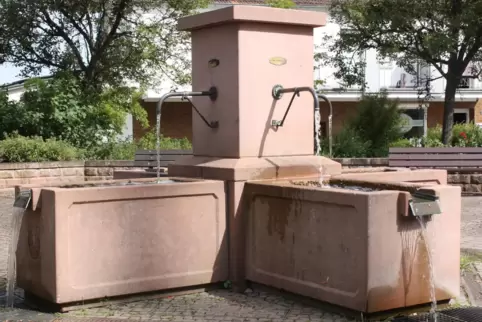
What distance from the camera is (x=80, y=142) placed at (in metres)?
19.4

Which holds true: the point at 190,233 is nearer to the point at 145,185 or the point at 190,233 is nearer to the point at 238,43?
the point at 145,185

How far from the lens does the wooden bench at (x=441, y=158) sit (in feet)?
50.8

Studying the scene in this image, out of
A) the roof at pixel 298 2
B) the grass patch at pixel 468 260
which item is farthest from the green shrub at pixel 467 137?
the roof at pixel 298 2

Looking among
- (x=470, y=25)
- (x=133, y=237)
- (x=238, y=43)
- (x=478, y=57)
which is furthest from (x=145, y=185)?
(x=478, y=57)

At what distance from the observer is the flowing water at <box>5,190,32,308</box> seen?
629 cm

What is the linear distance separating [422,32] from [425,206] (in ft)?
44.5

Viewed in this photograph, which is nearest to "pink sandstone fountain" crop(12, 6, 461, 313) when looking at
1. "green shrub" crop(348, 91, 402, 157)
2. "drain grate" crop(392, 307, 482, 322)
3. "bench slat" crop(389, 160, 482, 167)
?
"drain grate" crop(392, 307, 482, 322)

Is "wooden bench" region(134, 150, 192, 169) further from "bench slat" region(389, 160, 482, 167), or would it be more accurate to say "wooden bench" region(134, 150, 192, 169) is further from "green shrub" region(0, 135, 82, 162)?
"bench slat" region(389, 160, 482, 167)

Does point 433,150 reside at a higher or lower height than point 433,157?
higher

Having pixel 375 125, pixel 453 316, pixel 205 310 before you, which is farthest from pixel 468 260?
pixel 375 125

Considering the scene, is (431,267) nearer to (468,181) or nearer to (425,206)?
(425,206)

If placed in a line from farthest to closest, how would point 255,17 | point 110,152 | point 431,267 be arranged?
point 110,152, point 255,17, point 431,267

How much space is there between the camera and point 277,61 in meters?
7.31

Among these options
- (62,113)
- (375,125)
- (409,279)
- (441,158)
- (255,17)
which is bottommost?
(409,279)
